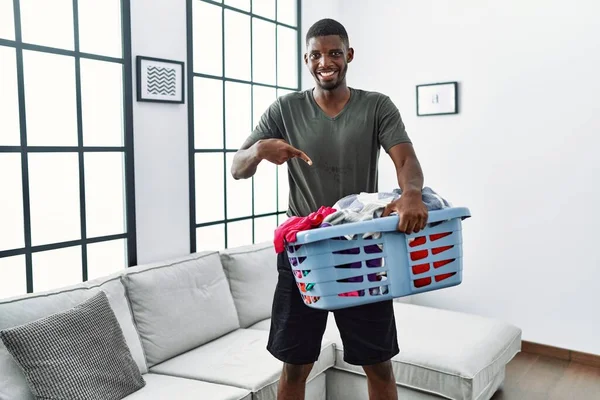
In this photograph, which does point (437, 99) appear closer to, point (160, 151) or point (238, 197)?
point (238, 197)

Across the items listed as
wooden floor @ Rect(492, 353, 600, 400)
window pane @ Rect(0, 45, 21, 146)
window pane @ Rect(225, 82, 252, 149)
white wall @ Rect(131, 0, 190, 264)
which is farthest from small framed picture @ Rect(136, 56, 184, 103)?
wooden floor @ Rect(492, 353, 600, 400)

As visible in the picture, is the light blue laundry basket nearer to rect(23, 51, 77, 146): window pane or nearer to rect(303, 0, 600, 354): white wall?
rect(23, 51, 77, 146): window pane

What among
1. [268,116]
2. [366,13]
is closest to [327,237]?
[268,116]

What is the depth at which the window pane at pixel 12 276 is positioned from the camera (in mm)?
2359

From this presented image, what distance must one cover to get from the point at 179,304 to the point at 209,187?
2.97 ft

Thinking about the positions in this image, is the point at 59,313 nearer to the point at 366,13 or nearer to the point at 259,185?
the point at 259,185

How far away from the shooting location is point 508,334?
116 inches

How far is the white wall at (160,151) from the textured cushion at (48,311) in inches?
18.0

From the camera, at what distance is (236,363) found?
2453 millimetres

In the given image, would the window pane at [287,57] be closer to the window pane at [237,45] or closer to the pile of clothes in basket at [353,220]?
the window pane at [237,45]

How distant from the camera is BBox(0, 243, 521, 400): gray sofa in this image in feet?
7.34

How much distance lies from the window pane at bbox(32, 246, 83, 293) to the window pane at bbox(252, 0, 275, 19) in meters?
1.93

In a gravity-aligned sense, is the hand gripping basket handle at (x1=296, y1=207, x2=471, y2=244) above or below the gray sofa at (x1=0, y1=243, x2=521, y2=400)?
above

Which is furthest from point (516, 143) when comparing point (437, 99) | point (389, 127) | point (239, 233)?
point (389, 127)
